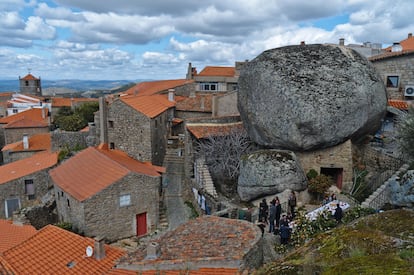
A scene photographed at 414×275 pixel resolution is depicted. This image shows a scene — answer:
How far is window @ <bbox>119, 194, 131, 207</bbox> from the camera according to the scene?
19203 mm

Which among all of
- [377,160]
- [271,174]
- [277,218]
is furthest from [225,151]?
[377,160]

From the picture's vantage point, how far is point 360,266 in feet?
12.7

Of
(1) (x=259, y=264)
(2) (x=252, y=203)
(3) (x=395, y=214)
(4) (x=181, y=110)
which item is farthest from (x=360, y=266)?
(4) (x=181, y=110)

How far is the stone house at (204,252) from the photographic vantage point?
30.6ft

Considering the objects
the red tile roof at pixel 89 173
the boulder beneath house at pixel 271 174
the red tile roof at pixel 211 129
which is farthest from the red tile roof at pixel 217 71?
the boulder beneath house at pixel 271 174

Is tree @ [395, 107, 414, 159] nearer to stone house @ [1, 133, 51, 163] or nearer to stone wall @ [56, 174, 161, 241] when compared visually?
stone wall @ [56, 174, 161, 241]

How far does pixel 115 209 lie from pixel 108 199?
77 cm

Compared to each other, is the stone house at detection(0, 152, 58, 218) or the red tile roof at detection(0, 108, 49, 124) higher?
the red tile roof at detection(0, 108, 49, 124)

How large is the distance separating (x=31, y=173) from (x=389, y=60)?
28133 millimetres

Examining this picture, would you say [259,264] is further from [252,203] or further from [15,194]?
[15,194]

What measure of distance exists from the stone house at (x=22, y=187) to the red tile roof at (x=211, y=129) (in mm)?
13052

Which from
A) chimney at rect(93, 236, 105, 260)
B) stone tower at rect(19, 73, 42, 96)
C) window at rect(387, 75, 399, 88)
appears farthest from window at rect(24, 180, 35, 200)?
stone tower at rect(19, 73, 42, 96)

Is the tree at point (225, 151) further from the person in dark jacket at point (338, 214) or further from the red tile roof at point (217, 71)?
the red tile roof at point (217, 71)

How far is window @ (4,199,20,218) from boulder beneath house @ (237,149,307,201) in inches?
745
